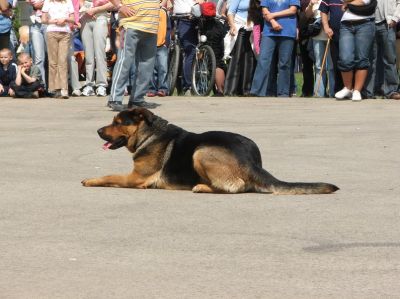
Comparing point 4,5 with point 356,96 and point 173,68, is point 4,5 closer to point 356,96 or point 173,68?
point 173,68

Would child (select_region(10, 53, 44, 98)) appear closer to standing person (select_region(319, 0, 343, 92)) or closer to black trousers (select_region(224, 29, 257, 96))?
black trousers (select_region(224, 29, 257, 96))

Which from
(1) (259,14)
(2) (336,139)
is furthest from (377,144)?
(1) (259,14)

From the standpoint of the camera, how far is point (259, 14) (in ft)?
66.4

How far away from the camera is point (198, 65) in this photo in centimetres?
2120

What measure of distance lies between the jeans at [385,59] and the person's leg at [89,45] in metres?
4.73

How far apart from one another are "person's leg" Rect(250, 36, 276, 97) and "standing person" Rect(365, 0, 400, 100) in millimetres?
1594

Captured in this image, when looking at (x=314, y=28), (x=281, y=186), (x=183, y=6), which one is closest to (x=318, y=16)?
(x=314, y=28)

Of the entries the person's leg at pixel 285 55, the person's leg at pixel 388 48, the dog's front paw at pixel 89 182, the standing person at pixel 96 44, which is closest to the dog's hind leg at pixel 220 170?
the dog's front paw at pixel 89 182

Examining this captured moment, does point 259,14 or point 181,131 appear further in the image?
point 259,14

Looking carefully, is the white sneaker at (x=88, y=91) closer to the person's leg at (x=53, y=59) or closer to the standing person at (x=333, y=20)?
the person's leg at (x=53, y=59)

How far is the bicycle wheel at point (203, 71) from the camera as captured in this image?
20797 mm

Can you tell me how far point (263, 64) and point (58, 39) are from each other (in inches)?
131

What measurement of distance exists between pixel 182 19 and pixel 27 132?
7.11m

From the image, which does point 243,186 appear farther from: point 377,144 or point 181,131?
point 377,144
